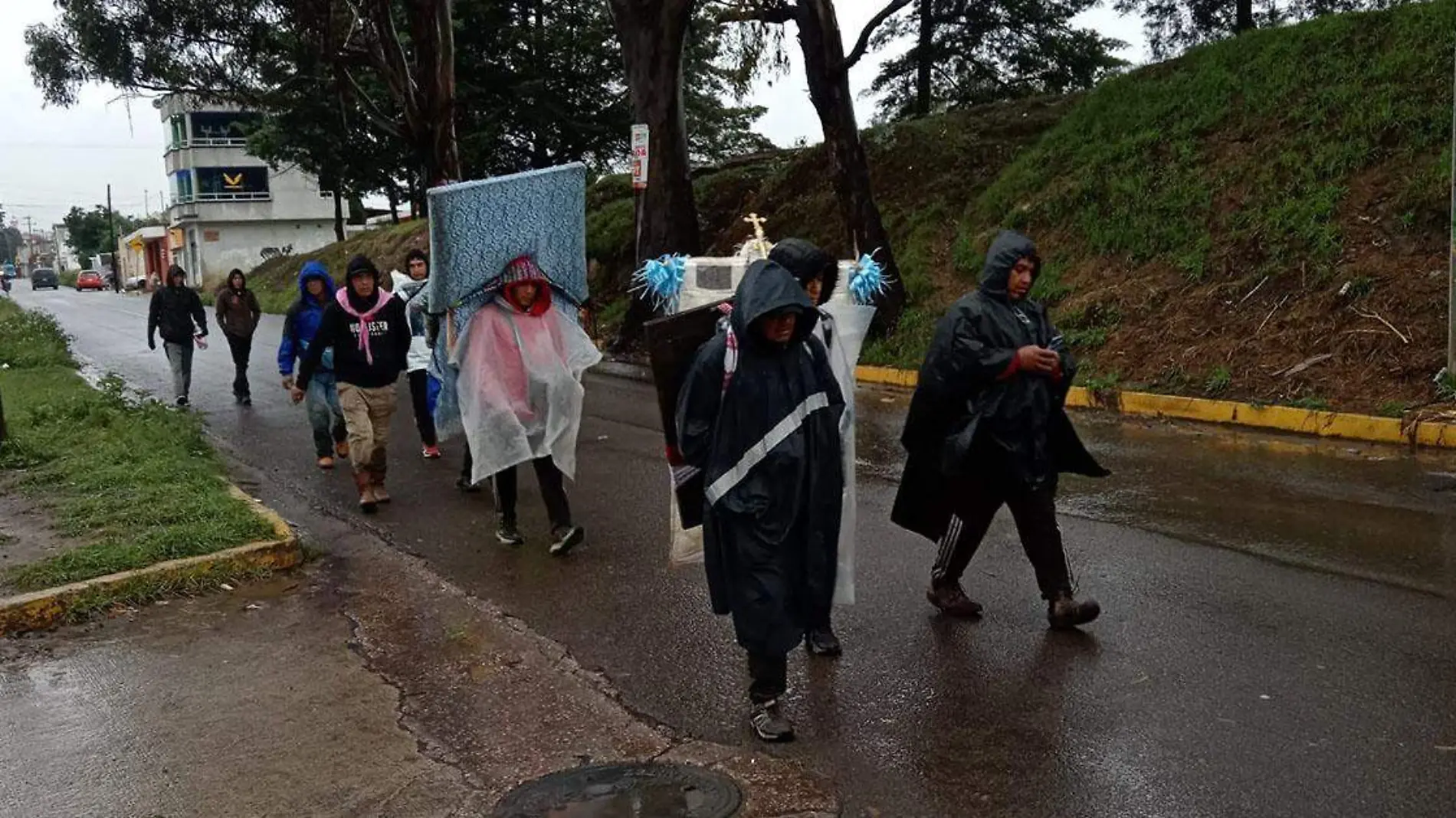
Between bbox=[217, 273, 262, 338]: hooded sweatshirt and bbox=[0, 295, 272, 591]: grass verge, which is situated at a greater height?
bbox=[217, 273, 262, 338]: hooded sweatshirt

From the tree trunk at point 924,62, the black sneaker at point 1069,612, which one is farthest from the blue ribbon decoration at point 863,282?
the tree trunk at point 924,62

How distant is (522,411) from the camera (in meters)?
7.02

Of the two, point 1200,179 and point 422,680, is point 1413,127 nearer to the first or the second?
point 1200,179

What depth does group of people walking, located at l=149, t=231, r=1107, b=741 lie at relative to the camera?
416 centimetres

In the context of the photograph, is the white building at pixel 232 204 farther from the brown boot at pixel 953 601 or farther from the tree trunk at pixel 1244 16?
the brown boot at pixel 953 601

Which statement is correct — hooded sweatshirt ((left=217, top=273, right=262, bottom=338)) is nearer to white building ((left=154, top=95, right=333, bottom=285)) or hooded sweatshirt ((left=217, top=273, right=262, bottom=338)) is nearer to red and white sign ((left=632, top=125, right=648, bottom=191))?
red and white sign ((left=632, top=125, right=648, bottom=191))

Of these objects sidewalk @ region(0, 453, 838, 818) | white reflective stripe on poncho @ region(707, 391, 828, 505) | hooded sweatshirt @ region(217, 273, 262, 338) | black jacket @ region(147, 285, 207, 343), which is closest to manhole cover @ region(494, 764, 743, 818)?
sidewalk @ region(0, 453, 838, 818)

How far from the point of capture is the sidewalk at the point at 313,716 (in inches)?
157

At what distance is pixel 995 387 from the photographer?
504cm

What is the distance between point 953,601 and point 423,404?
5.95 m

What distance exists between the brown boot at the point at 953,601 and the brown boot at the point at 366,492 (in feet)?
14.3

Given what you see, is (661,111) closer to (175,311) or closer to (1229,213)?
(175,311)

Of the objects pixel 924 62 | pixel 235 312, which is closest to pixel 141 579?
pixel 235 312

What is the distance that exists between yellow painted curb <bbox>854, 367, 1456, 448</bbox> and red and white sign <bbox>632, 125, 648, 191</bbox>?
7.62m
